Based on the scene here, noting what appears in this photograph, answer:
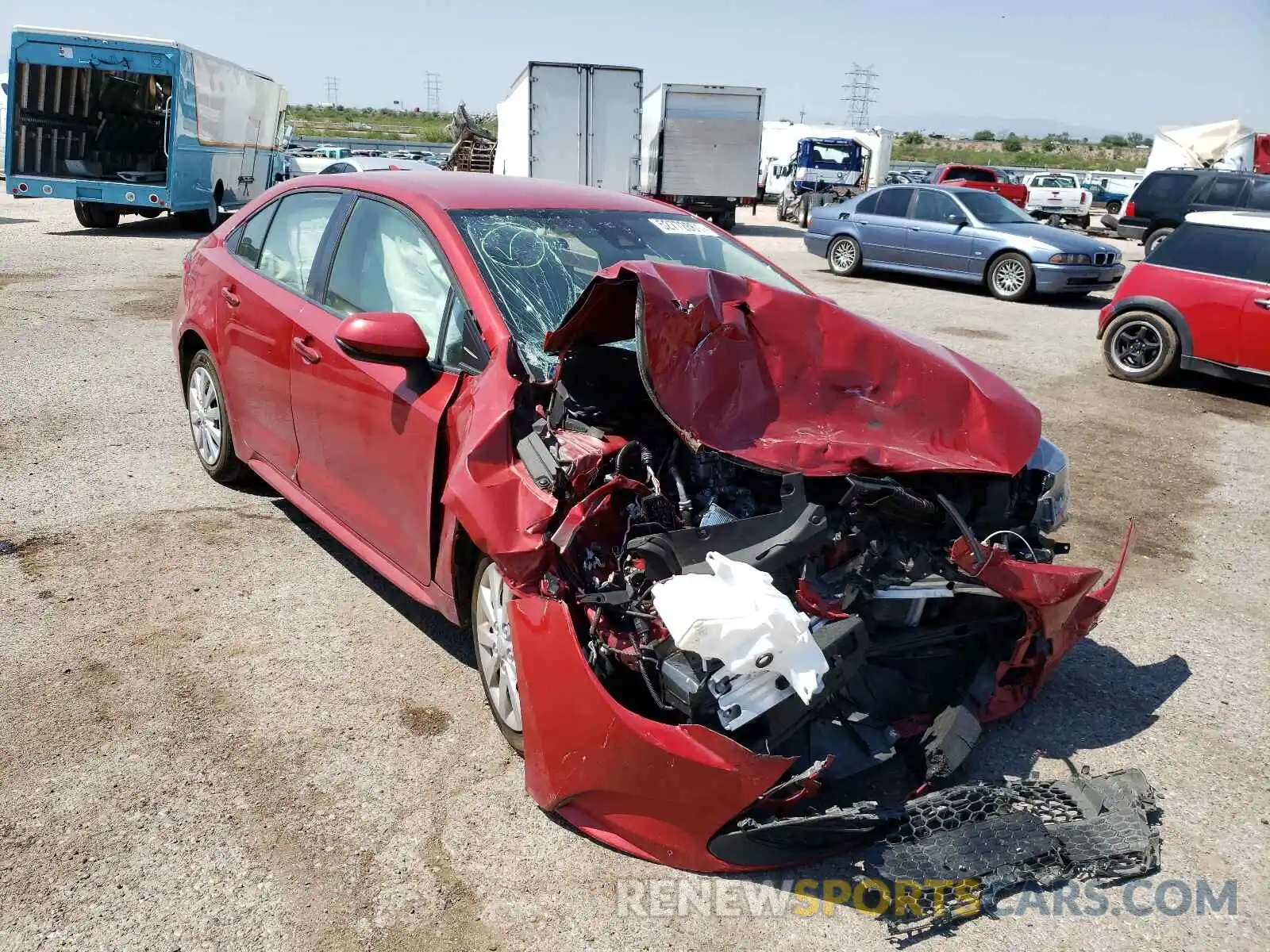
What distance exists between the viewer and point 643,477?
296cm

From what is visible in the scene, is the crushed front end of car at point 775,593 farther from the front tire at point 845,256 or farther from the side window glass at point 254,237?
the front tire at point 845,256

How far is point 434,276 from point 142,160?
18.8 metres

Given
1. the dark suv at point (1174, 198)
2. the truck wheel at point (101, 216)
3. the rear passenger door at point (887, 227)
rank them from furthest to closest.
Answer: the truck wheel at point (101, 216), the dark suv at point (1174, 198), the rear passenger door at point (887, 227)

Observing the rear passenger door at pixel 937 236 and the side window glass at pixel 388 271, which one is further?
the rear passenger door at pixel 937 236

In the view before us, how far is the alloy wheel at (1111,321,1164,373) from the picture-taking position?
9195 mm

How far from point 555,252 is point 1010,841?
254 cm

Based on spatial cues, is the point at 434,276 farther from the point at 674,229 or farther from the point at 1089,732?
the point at 1089,732

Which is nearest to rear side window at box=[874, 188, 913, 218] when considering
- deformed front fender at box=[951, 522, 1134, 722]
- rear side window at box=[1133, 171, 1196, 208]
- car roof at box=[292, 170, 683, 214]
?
rear side window at box=[1133, 171, 1196, 208]

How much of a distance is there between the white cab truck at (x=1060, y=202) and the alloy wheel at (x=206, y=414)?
2743 cm

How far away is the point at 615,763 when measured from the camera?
261 centimetres

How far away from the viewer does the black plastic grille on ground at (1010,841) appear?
266 centimetres

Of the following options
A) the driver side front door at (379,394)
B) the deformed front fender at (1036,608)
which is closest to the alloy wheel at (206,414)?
the driver side front door at (379,394)

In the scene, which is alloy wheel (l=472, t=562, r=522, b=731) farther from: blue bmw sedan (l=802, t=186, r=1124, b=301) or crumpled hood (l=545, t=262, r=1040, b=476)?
blue bmw sedan (l=802, t=186, r=1124, b=301)

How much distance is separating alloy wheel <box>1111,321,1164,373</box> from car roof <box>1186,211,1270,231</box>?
1.00 m
